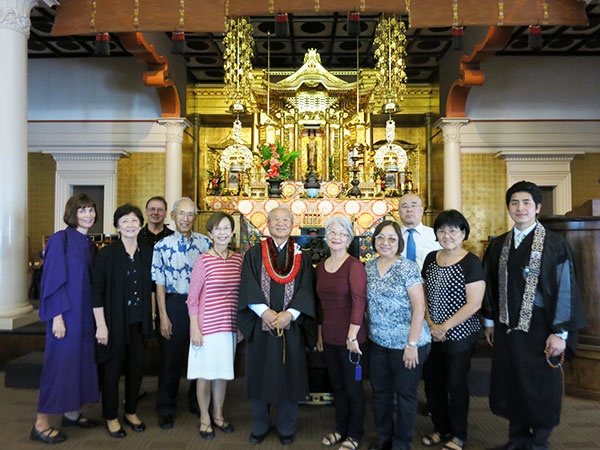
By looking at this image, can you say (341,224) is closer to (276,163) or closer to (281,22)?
(276,163)

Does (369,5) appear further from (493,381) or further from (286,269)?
(493,381)

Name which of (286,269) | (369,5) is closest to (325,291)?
(286,269)

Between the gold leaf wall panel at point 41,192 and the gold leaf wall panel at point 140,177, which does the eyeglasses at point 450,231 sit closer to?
the gold leaf wall panel at point 140,177

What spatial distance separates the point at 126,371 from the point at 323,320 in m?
1.34

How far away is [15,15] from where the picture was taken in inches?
189

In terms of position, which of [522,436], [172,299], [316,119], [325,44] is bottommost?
[522,436]

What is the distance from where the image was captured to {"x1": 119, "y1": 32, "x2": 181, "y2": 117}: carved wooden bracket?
6938 millimetres

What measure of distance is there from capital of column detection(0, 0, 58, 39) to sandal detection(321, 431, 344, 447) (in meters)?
5.09

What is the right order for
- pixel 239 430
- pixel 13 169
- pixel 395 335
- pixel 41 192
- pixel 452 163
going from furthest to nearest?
A: pixel 41 192, pixel 452 163, pixel 13 169, pixel 239 430, pixel 395 335

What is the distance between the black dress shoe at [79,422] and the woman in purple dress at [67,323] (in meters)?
A: 0.14

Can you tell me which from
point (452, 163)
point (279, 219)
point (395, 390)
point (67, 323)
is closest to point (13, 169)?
point (67, 323)

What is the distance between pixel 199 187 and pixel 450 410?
360 inches

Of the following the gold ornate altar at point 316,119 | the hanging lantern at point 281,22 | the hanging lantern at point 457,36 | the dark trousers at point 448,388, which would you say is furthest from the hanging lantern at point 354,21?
the dark trousers at point 448,388

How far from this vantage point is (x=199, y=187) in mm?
10891
